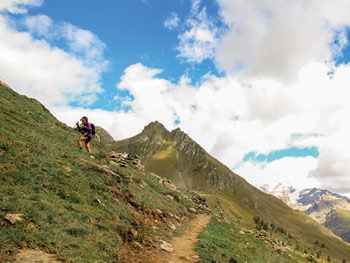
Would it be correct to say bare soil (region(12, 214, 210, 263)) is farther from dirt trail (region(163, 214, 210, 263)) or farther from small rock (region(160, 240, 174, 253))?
small rock (region(160, 240, 174, 253))

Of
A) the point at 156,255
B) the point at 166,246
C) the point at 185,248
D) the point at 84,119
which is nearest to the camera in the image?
the point at 156,255

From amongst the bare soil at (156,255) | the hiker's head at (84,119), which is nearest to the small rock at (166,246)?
the bare soil at (156,255)

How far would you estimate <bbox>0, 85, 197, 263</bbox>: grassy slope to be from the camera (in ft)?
41.8

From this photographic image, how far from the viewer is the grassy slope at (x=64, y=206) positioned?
12727 mm

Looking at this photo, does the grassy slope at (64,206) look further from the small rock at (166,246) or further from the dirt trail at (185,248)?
the dirt trail at (185,248)

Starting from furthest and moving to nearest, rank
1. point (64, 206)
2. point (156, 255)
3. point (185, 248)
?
point (185, 248)
point (156, 255)
point (64, 206)

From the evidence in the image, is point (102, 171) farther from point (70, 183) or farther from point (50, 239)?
point (50, 239)

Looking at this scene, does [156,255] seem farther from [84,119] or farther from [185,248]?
[84,119]

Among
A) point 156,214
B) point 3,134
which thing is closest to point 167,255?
point 156,214

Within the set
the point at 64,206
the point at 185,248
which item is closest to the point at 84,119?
the point at 64,206

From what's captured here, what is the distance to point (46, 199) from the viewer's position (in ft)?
53.4

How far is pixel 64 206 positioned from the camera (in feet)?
55.2

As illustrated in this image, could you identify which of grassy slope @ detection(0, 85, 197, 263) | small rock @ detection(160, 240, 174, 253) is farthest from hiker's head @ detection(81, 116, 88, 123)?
small rock @ detection(160, 240, 174, 253)

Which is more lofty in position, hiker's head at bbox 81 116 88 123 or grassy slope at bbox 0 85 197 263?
hiker's head at bbox 81 116 88 123
